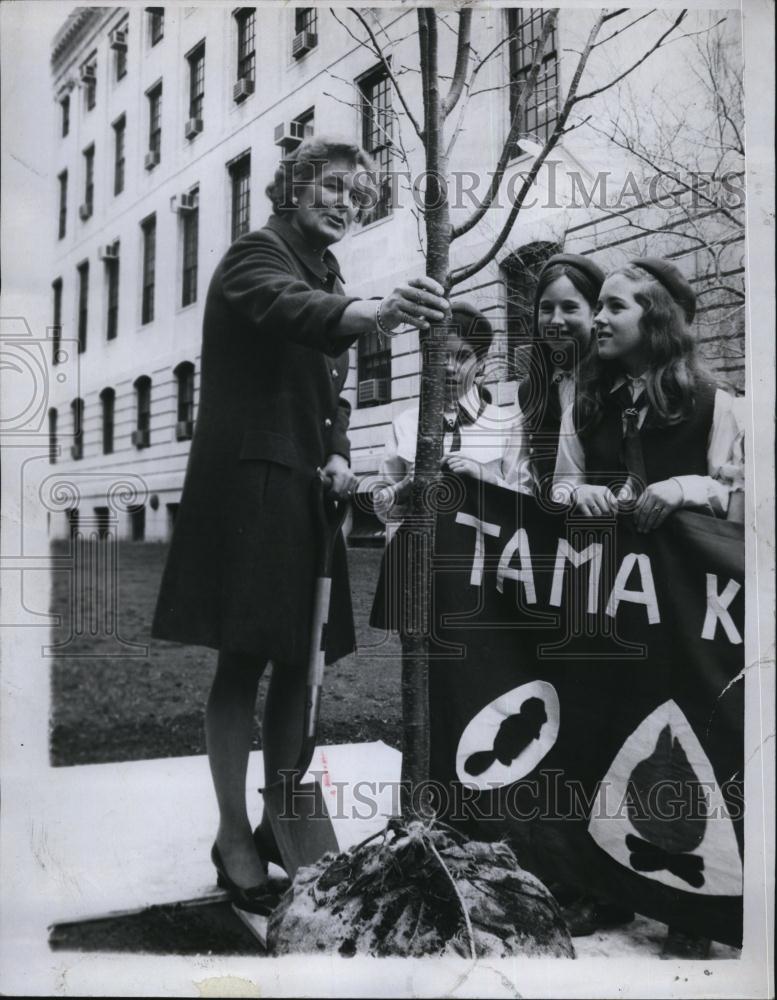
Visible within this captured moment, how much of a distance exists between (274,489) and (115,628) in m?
0.78

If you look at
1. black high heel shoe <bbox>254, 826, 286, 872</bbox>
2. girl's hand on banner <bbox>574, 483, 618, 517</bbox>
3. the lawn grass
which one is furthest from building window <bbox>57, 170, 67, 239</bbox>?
black high heel shoe <bbox>254, 826, 286, 872</bbox>

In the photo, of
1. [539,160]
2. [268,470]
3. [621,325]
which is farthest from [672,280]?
[268,470]

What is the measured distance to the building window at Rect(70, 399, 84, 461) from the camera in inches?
129

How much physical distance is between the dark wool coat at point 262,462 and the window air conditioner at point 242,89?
56cm

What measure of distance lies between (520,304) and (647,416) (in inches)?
23.6

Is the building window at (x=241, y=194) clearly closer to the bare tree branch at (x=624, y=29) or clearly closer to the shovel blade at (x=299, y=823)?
the bare tree branch at (x=624, y=29)

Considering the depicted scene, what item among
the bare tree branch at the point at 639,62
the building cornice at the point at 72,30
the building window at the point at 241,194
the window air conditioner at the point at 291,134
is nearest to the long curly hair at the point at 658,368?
the bare tree branch at the point at 639,62

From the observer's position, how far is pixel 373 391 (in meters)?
3.15

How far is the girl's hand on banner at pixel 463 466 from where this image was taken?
3.11 m

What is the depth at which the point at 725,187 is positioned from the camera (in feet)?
10.5

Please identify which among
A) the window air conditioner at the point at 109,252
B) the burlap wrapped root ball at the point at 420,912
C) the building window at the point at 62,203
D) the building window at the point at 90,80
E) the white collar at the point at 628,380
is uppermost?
the building window at the point at 90,80

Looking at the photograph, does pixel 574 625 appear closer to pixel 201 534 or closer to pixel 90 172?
pixel 201 534

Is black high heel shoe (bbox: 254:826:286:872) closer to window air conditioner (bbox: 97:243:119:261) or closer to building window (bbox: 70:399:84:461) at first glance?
building window (bbox: 70:399:84:461)

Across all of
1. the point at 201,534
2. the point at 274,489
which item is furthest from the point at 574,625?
the point at 201,534
